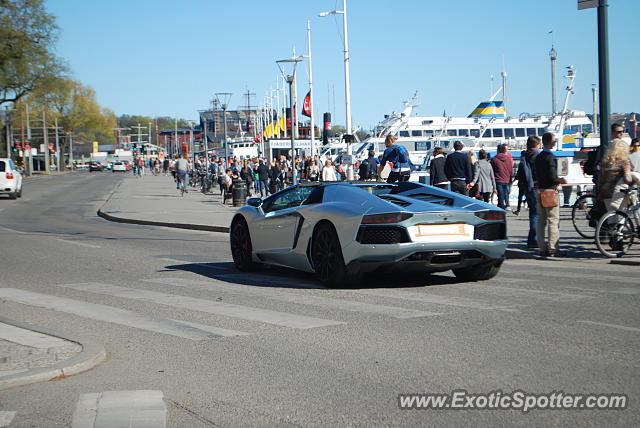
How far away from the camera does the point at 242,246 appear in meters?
11.8

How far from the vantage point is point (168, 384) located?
17.6 ft

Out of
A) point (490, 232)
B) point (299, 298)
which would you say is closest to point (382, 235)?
point (299, 298)

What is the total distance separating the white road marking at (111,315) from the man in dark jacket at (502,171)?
1324 centimetres

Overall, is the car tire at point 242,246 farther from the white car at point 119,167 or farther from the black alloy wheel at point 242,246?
the white car at point 119,167

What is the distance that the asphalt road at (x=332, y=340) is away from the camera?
4754 millimetres

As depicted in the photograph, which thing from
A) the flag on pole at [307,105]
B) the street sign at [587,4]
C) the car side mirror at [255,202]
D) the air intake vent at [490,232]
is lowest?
the air intake vent at [490,232]

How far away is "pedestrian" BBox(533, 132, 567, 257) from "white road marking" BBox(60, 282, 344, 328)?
565 centimetres

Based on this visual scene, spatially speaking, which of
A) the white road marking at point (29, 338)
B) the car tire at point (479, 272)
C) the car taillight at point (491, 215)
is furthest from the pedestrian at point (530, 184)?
the white road marking at point (29, 338)

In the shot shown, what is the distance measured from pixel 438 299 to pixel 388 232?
968 mm

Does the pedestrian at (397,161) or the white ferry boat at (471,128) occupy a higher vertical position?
the white ferry boat at (471,128)

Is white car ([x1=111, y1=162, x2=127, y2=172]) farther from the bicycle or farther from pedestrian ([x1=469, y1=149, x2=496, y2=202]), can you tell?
the bicycle

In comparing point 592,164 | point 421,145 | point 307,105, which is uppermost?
point 307,105

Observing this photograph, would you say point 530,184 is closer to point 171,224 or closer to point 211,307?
point 211,307

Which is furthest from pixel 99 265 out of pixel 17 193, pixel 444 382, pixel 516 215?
pixel 17 193
